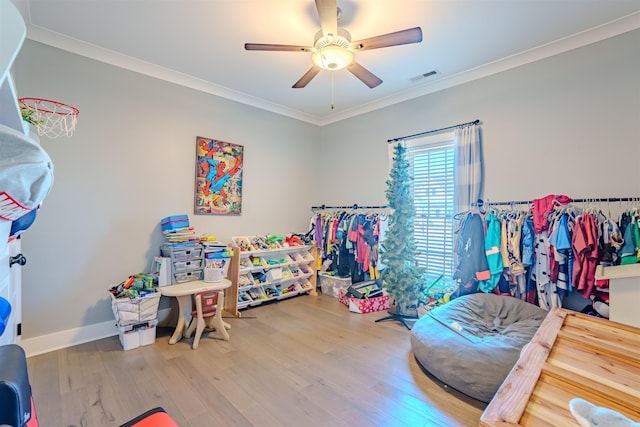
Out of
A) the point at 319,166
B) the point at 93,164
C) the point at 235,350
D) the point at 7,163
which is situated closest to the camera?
the point at 7,163

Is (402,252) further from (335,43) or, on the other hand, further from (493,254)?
(335,43)

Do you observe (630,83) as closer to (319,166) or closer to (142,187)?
(319,166)

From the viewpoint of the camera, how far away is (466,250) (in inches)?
125

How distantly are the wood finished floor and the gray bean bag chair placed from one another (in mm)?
146

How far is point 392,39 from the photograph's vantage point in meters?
2.09

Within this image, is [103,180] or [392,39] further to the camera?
[103,180]

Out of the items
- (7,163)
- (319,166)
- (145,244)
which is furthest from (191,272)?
(319,166)

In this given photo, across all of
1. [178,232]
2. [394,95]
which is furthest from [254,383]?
[394,95]

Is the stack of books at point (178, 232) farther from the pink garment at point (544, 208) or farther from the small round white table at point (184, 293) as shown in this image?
the pink garment at point (544, 208)

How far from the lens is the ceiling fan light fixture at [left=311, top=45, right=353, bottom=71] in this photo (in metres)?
2.28

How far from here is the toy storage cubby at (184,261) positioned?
3086mm

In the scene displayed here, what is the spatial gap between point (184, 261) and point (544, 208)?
12.5 feet

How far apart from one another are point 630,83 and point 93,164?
5196 mm

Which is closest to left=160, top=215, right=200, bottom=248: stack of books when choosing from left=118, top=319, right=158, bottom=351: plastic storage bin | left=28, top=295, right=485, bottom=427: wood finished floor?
left=118, top=319, right=158, bottom=351: plastic storage bin
